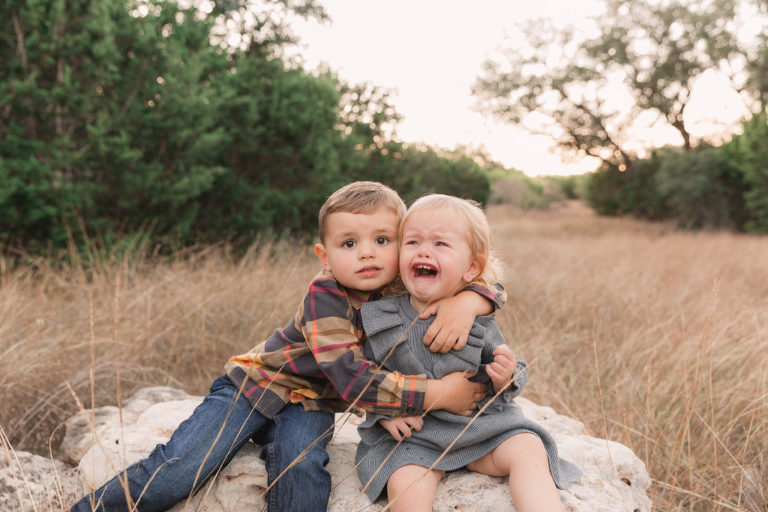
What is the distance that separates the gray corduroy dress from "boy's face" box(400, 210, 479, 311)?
0.44 feet

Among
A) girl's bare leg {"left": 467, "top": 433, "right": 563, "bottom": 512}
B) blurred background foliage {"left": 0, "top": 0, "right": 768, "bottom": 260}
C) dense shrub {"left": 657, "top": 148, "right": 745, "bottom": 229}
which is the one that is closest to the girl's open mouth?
girl's bare leg {"left": 467, "top": 433, "right": 563, "bottom": 512}

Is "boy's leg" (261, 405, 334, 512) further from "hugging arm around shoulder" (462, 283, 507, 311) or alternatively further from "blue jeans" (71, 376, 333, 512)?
"hugging arm around shoulder" (462, 283, 507, 311)

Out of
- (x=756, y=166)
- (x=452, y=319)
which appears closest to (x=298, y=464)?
(x=452, y=319)

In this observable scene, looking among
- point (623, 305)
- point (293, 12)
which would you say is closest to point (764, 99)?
point (293, 12)

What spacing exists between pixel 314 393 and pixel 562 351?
2710 mm

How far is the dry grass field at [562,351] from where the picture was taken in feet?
8.91

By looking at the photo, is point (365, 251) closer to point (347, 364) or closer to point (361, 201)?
point (361, 201)

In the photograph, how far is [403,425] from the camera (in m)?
1.88

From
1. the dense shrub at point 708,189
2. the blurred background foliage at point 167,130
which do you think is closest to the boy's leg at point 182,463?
the blurred background foliage at point 167,130

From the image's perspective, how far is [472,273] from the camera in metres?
2.01

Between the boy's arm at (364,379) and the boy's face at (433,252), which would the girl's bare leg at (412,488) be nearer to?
the boy's arm at (364,379)

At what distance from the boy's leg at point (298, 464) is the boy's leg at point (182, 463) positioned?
0.13 metres

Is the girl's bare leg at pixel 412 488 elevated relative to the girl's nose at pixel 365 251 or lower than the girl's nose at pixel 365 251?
lower

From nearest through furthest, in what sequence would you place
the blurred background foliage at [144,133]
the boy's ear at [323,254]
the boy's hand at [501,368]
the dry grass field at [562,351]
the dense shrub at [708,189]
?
1. the boy's hand at [501,368]
2. the boy's ear at [323,254]
3. the dry grass field at [562,351]
4. the blurred background foliage at [144,133]
5. the dense shrub at [708,189]
